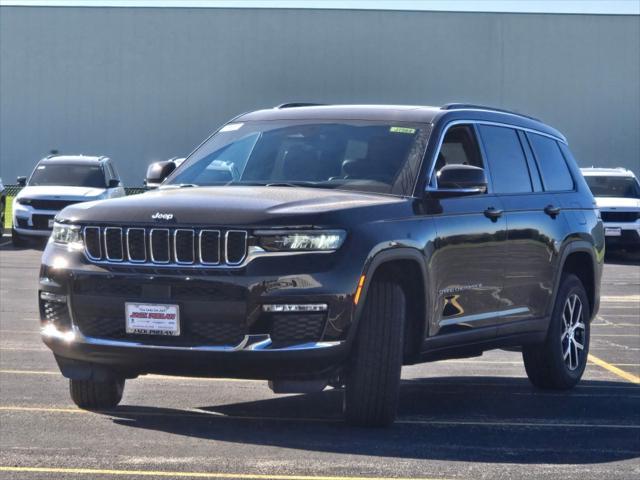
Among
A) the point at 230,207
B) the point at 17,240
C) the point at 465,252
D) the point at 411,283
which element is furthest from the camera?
the point at 17,240

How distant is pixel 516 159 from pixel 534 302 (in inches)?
39.5

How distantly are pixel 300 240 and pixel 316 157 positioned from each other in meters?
1.50

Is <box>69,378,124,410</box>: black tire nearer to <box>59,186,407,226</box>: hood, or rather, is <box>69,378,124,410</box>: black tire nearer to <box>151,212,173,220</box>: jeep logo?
<box>59,186,407,226</box>: hood

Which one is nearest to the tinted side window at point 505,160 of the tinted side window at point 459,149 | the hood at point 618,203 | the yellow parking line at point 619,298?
the tinted side window at point 459,149

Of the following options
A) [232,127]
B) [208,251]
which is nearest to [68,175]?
[232,127]

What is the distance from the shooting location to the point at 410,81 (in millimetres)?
55531

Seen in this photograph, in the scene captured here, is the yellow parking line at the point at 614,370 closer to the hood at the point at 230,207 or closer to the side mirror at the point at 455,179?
the side mirror at the point at 455,179

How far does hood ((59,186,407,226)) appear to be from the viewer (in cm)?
741

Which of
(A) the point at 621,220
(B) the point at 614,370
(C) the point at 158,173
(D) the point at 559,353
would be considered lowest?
(A) the point at 621,220

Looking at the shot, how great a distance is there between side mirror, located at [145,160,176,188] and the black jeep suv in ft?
0.69

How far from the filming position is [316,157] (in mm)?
8812

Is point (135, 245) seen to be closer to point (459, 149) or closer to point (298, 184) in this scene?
point (298, 184)

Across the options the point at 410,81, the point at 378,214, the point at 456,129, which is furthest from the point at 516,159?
the point at 410,81

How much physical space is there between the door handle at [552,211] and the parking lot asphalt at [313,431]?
1238mm
